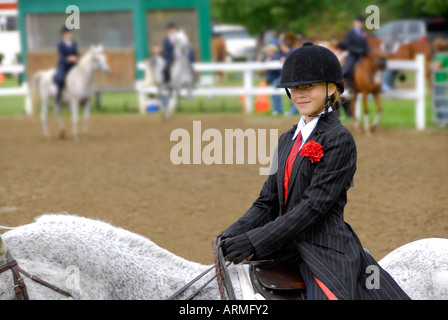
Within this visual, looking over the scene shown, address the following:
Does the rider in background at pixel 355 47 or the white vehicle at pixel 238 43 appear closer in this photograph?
the rider in background at pixel 355 47

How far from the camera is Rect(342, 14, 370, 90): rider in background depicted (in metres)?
12.4

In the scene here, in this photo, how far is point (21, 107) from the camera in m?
20.0

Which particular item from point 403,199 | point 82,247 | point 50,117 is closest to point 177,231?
point 403,199

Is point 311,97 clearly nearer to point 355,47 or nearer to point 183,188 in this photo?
point 183,188

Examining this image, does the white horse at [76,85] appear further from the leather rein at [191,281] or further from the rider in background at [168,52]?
the leather rein at [191,281]

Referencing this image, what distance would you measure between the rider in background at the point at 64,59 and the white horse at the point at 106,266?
10.8 meters

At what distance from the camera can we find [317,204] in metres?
2.20

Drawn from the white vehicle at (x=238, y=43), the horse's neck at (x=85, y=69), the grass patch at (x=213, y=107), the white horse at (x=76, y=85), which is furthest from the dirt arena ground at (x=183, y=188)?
the white vehicle at (x=238, y=43)

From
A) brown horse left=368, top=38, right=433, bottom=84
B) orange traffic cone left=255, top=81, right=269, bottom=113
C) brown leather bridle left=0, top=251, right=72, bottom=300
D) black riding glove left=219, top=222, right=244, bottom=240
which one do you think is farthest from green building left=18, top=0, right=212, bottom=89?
brown leather bridle left=0, top=251, right=72, bottom=300

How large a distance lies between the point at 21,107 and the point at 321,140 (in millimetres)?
19382

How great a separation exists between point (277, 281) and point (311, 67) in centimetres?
88

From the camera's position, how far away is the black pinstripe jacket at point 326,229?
7.23 ft
